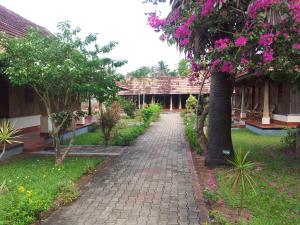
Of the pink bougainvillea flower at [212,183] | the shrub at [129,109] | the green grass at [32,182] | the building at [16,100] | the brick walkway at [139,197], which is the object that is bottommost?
the brick walkway at [139,197]

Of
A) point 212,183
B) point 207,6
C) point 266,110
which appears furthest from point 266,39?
point 266,110

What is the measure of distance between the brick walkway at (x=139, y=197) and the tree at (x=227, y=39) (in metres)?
1.51

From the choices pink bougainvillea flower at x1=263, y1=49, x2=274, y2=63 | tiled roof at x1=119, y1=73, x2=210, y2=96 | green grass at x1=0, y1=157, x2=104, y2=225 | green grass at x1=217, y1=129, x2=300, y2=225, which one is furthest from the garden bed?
tiled roof at x1=119, y1=73, x2=210, y2=96

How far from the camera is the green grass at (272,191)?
5.72 meters

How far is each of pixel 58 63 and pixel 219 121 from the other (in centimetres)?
413

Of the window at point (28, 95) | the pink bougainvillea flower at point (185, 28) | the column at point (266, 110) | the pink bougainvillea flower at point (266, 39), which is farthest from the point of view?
the column at point (266, 110)

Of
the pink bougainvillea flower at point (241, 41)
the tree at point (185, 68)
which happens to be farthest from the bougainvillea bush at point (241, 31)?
the tree at point (185, 68)

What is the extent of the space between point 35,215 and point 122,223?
1.28 m

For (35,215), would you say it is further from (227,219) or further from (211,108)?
(211,108)

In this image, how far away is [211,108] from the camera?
975 cm

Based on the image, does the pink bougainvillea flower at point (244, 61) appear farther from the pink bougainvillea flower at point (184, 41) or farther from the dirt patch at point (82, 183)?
the dirt patch at point (82, 183)

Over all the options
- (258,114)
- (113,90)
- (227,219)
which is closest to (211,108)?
(113,90)

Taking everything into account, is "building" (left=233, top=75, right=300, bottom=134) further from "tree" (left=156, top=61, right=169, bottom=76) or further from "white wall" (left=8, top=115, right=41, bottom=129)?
"tree" (left=156, top=61, right=169, bottom=76)

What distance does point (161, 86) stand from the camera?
154 ft
